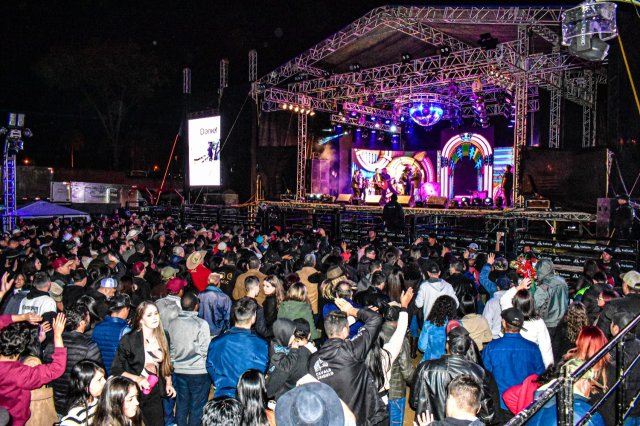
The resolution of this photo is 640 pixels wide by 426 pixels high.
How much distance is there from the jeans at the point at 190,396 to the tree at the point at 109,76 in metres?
35.5

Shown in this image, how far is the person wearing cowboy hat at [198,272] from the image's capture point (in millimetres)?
6977

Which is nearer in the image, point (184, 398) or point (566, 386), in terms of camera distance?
point (566, 386)

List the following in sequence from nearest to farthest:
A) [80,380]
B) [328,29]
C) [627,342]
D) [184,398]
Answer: [80,380]
[627,342]
[184,398]
[328,29]

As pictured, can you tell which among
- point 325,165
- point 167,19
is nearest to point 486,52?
point 325,165

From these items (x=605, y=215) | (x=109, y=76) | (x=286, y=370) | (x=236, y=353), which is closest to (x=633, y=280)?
(x=286, y=370)

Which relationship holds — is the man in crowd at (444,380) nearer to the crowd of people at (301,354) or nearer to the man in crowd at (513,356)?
the crowd of people at (301,354)

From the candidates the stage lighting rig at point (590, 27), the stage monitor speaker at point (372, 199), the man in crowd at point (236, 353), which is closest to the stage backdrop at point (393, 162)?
the stage monitor speaker at point (372, 199)

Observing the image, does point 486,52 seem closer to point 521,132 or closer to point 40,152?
point 521,132

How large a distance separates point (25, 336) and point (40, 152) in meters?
38.6

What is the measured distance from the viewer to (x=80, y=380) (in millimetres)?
3035

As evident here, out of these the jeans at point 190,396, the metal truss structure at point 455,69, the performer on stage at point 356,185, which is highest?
the metal truss structure at point 455,69

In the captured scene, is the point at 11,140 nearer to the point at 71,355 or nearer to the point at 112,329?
the point at 112,329

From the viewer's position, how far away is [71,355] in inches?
151

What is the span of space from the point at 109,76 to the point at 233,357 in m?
37.1
